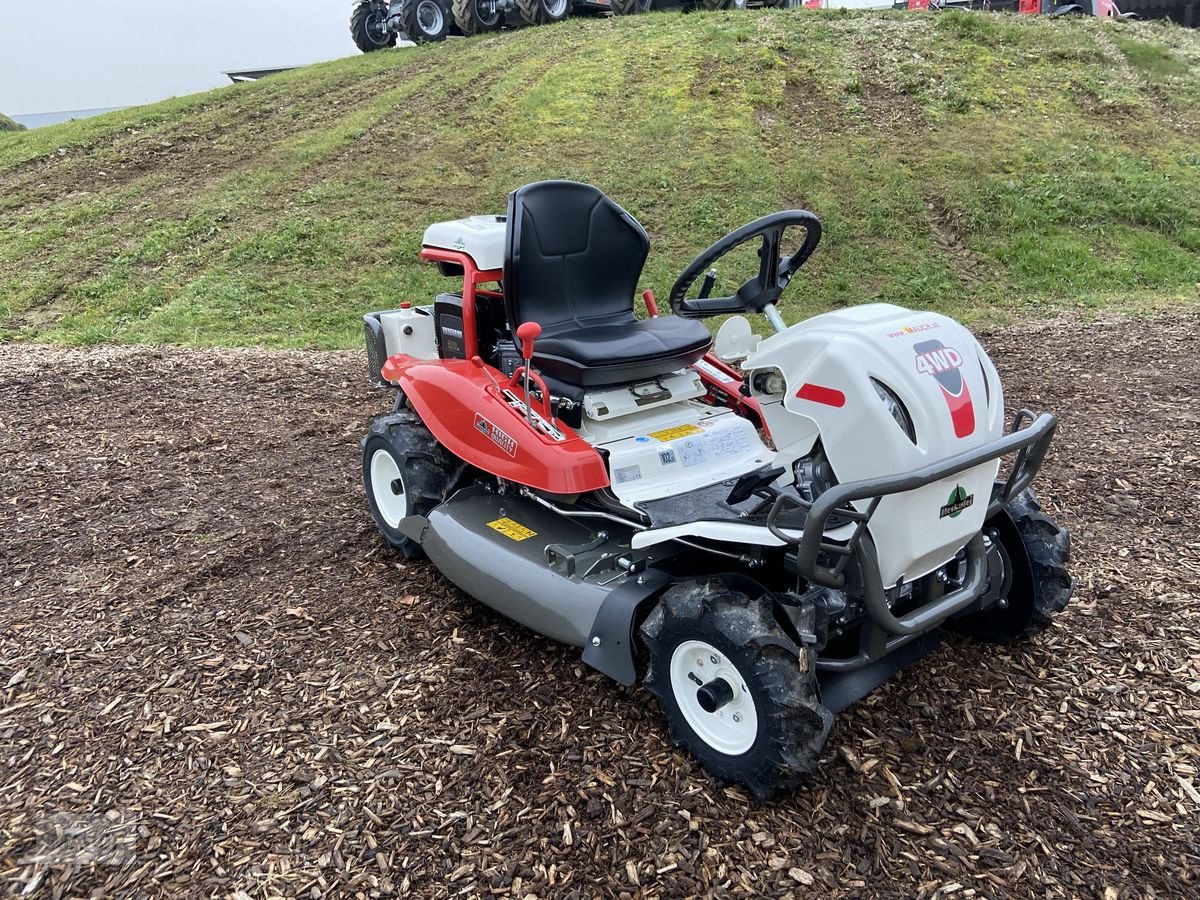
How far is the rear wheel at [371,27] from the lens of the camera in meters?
18.6

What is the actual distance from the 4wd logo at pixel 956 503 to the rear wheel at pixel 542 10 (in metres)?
17.6

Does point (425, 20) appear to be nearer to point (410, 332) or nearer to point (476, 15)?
point (476, 15)

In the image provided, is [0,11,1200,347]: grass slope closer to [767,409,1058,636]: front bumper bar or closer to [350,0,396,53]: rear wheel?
[350,0,396,53]: rear wheel

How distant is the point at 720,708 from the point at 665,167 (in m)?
10.2

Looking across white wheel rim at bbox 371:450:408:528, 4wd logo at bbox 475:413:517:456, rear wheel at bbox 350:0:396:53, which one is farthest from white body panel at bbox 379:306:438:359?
rear wheel at bbox 350:0:396:53

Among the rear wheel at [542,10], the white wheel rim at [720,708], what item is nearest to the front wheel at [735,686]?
the white wheel rim at [720,708]

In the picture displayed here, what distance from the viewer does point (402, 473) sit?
157 inches

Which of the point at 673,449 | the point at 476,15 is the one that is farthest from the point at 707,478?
the point at 476,15

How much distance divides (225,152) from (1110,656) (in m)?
13.5

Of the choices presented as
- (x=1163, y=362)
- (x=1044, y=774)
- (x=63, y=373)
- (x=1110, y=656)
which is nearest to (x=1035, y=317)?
(x=1163, y=362)

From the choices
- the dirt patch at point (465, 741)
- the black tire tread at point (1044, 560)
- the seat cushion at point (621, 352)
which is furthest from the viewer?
the seat cushion at point (621, 352)

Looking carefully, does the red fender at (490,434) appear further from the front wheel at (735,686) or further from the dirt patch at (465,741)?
the front wheel at (735,686)

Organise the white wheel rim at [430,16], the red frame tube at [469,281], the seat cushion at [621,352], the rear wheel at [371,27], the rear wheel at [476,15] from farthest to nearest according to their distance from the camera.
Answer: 1. the rear wheel at [371,27]
2. the white wheel rim at [430,16]
3. the rear wheel at [476,15]
4. the red frame tube at [469,281]
5. the seat cushion at [621,352]

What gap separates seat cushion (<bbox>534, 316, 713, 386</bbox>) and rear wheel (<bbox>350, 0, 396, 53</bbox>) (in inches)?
689
